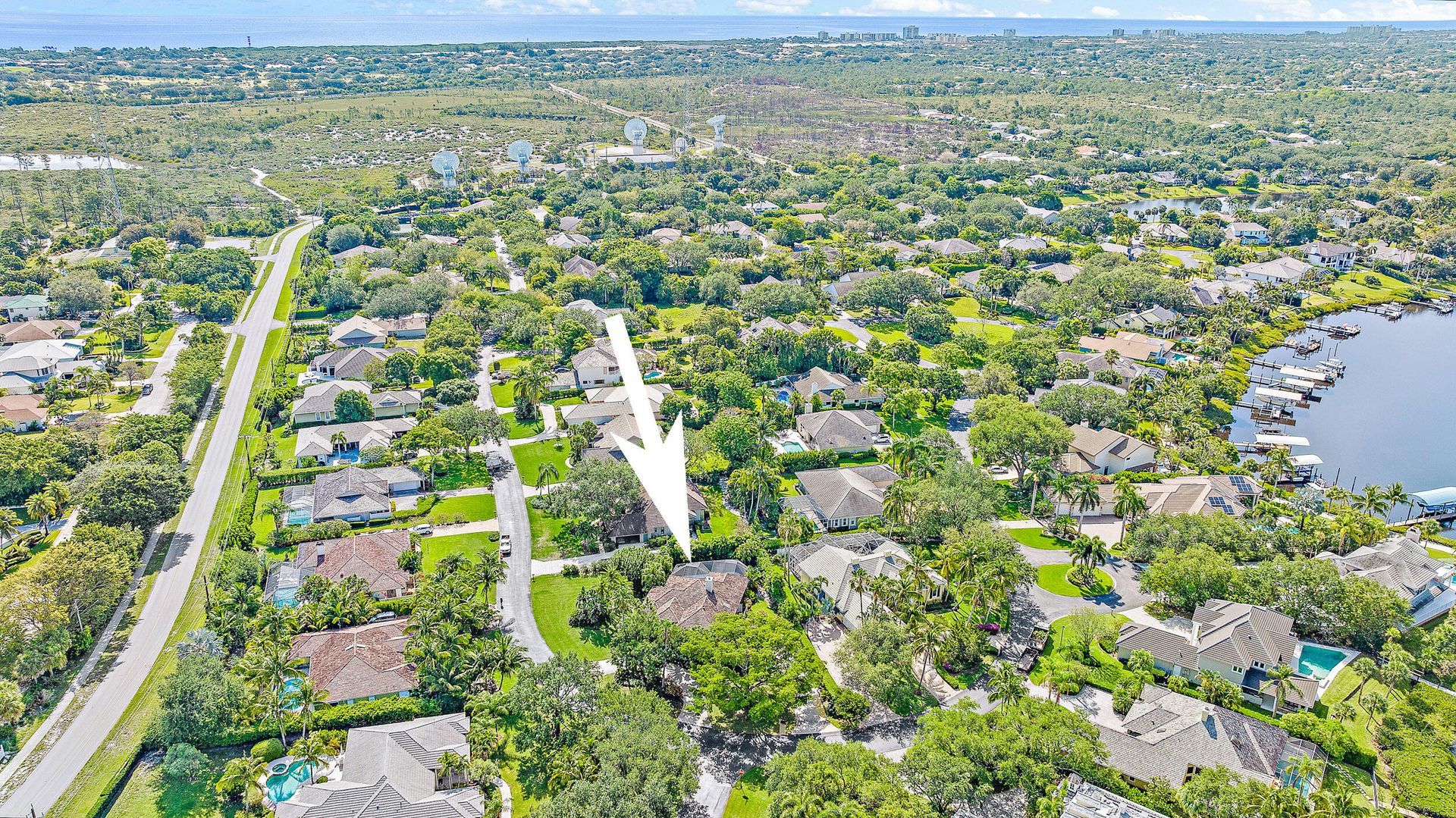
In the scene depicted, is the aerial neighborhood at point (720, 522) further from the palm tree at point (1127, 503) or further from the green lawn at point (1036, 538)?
the green lawn at point (1036, 538)

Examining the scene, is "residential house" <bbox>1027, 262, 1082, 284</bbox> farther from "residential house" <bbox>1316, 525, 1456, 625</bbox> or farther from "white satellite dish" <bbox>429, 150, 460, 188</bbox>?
"white satellite dish" <bbox>429, 150, 460, 188</bbox>

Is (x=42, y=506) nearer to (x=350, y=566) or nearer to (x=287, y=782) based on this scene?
(x=350, y=566)

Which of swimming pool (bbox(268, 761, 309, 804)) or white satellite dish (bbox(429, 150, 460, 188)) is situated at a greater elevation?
white satellite dish (bbox(429, 150, 460, 188))

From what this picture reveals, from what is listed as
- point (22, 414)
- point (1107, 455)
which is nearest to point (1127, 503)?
point (1107, 455)

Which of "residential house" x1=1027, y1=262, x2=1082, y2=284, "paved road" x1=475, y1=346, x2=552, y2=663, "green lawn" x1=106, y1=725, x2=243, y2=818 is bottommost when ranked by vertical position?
"paved road" x1=475, y1=346, x2=552, y2=663

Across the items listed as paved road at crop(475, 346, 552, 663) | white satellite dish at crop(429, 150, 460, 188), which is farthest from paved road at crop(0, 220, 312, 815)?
white satellite dish at crop(429, 150, 460, 188)

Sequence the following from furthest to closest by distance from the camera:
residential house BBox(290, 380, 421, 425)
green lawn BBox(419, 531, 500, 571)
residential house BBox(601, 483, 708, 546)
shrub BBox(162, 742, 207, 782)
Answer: residential house BBox(290, 380, 421, 425) < residential house BBox(601, 483, 708, 546) < green lawn BBox(419, 531, 500, 571) < shrub BBox(162, 742, 207, 782)

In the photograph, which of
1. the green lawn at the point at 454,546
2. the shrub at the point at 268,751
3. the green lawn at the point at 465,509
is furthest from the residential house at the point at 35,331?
the shrub at the point at 268,751
